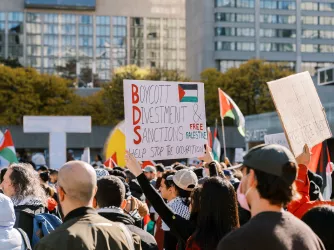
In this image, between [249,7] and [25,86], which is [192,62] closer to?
[249,7]

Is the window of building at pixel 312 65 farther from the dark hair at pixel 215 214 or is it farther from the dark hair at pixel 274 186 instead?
A: the dark hair at pixel 274 186

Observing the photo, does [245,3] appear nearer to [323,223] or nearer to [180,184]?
[180,184]

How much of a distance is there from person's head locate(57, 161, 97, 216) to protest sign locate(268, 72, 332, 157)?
2535 millimetres

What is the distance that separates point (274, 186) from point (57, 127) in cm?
2473

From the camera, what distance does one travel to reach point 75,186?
12.2ft

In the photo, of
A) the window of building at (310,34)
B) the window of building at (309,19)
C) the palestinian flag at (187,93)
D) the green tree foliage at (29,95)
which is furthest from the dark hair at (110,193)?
the window of building at (309,19)

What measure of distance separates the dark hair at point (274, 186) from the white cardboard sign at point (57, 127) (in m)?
22.6

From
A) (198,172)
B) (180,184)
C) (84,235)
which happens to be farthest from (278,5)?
(84,235)

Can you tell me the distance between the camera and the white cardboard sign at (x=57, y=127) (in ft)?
84.3

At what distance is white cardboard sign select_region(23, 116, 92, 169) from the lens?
84.3ft

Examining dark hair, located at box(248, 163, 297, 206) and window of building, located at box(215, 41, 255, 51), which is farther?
window of building, located at box(215, 41, 255, 51)

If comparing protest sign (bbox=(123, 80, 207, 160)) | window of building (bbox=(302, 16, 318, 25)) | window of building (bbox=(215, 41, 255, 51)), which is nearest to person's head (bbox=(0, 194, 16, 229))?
protest sign (bbox=(123, 80, 207, 160))

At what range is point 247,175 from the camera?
3.26 metres

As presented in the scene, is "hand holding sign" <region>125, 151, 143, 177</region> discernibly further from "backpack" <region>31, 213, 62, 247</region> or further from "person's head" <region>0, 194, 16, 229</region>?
"person's head" <region>0, 194, 16, 229</region>
